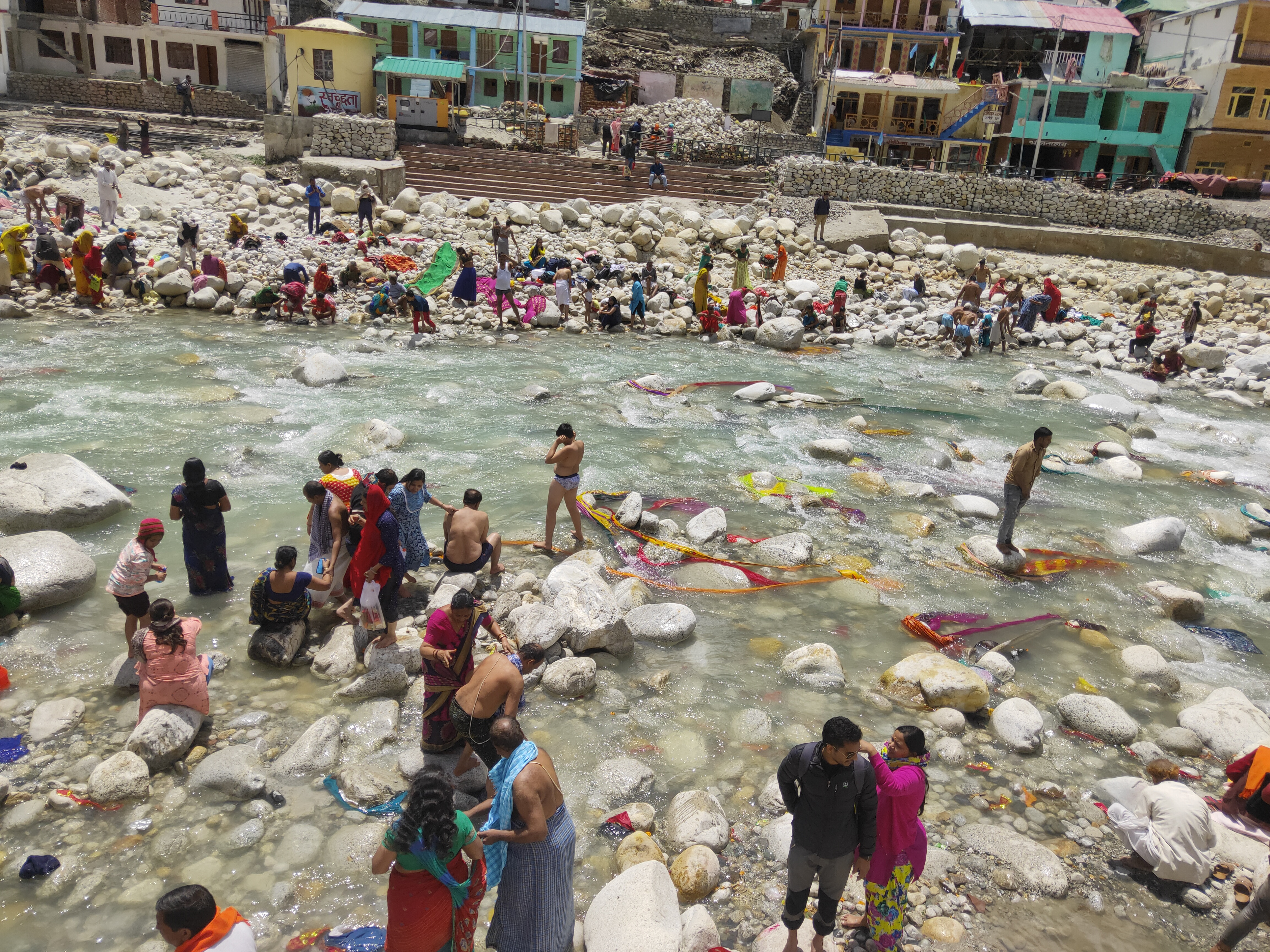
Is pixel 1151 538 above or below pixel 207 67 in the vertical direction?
below

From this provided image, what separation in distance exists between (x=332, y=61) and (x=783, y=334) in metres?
20.9

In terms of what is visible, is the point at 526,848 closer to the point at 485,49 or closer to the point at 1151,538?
the point at 1151,538

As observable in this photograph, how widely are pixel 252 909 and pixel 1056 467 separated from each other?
1100cm

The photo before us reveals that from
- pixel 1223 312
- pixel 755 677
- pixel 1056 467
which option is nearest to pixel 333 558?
pixel 755 677

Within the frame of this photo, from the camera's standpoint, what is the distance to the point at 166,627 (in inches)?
197

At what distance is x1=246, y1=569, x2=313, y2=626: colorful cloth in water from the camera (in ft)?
19.6

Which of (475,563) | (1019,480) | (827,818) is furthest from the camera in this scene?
(1019,480)

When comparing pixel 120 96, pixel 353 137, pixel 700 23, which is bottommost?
pixel 353 137

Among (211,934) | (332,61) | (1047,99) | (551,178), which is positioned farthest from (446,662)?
(1047,99)

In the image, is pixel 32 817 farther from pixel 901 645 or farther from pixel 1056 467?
pixel 1056 467

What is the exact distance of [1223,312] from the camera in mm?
21156

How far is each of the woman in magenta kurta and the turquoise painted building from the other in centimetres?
3668

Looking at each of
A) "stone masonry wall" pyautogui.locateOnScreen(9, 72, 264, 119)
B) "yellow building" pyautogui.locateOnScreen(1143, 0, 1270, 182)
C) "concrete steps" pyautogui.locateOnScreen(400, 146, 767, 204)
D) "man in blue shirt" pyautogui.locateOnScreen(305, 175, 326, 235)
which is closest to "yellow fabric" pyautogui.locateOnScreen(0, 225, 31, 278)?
"man in blue shirt" pyautogui.locateOnScreen(305, 175, 326, 235)

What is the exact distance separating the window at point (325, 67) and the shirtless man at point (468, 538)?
27323mm
